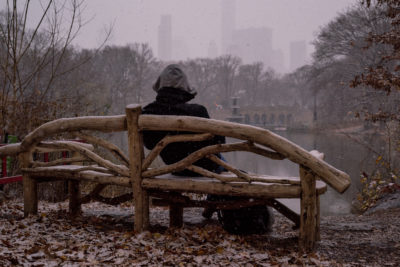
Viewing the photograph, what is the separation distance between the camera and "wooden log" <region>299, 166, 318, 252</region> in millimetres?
3273

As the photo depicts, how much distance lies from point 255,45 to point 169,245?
190568 millimetres

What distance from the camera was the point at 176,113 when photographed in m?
3.68

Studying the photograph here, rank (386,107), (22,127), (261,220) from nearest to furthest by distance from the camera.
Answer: (261,220) < (22,127) < (386,107)

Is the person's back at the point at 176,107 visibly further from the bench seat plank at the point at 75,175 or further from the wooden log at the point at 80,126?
the bench seat plank at the point at 75,175

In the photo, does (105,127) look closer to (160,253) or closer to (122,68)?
(160,253)

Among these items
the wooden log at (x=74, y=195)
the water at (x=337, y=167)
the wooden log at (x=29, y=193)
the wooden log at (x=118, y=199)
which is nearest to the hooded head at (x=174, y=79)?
the wooden log at (x=118, y=199)

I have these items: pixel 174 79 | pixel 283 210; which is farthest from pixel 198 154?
pixel 283 210

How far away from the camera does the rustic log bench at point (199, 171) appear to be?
3250mm

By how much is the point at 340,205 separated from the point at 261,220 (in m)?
6.48

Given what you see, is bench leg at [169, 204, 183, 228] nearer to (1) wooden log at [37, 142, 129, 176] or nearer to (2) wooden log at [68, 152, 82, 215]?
(1) wooden log at [37, 142, 129, 176]

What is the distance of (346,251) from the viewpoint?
12.1 ft

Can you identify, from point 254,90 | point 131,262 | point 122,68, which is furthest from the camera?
point 254,90

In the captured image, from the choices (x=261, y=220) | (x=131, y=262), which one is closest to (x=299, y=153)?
(x=261, y=220)

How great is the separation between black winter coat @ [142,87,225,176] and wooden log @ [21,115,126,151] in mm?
285
